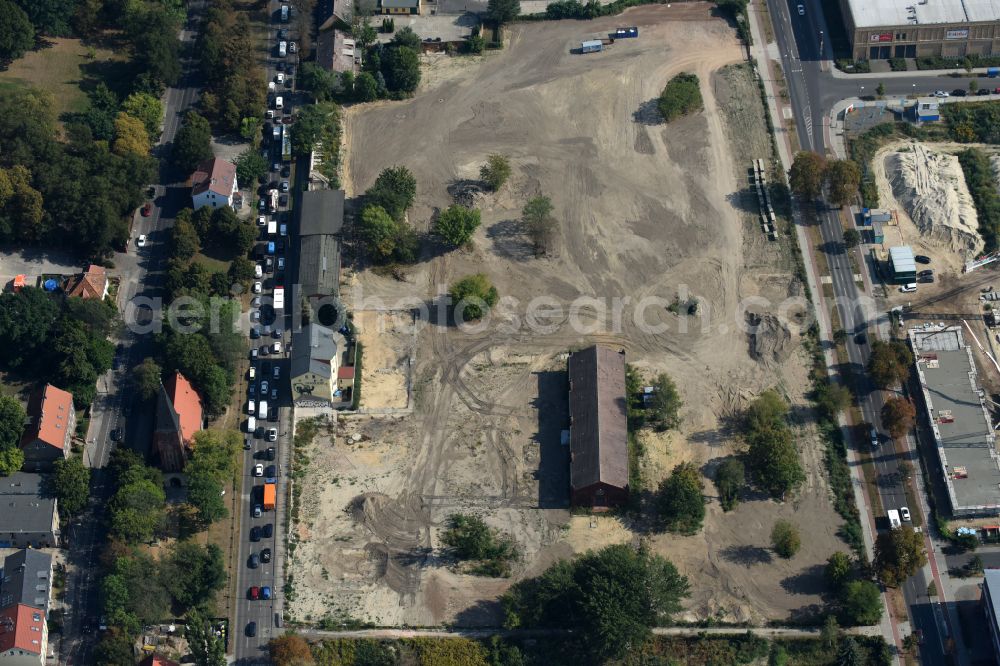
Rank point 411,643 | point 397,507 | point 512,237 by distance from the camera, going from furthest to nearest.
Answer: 1. point 512,237
2. point 397,507
3. point 411,643

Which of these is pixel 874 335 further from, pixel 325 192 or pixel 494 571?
pixel 325 192

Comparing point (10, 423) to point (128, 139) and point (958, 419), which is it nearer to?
point (128, 139)

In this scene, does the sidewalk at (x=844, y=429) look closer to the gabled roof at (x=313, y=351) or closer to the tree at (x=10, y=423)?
the gabled roof at (x=313, y=351)

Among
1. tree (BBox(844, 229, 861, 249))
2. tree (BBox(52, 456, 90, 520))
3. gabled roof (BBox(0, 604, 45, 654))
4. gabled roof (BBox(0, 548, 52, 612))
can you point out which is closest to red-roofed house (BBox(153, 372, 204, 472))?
tree (BBox(52, 456, 90, 520))

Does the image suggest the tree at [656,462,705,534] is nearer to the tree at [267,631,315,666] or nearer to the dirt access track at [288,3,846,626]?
the dirt access track at [288,3,846,626]

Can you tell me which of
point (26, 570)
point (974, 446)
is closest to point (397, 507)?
point (26, 570)

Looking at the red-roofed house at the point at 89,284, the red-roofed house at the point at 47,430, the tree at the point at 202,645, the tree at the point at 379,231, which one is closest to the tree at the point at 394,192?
the tree at the point at 379,231
